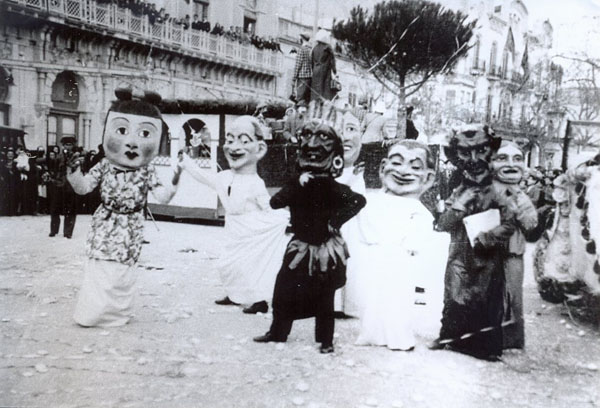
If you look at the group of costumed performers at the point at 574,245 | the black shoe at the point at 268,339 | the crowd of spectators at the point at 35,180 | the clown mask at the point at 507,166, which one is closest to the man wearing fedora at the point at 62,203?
the crowd of spectators at the point at 35,180

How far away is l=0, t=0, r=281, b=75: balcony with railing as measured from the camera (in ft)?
12.0

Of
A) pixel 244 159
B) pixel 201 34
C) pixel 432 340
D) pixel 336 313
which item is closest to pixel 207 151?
pixel 244 159

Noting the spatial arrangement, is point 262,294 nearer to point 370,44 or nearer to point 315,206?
point 315,206

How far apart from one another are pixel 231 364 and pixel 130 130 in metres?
1.53

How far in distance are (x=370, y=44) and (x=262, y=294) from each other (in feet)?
5.91

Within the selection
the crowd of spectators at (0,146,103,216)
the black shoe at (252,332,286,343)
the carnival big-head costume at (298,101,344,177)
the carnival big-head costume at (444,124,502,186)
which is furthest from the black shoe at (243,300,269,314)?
the carnival big-head costume at (444,124,502,186)

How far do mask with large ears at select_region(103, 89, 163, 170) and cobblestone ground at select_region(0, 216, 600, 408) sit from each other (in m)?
1.02

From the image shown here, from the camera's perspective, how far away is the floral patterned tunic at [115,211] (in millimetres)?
3576

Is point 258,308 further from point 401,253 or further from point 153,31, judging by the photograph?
point 153,31

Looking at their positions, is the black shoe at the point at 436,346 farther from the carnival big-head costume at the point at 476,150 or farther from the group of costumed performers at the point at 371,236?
the carnival big-head costume at the point at 476,150

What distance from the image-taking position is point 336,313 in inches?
153

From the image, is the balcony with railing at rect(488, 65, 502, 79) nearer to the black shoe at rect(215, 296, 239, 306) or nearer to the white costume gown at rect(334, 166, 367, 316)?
the white costume gown at rect(334, 166, 367, 316)

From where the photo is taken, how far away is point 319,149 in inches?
133

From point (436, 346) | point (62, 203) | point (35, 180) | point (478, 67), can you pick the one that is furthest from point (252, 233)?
point (35, 180)
